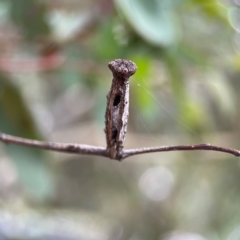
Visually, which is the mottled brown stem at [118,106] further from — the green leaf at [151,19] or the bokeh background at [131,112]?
the green leaf at [151,19]

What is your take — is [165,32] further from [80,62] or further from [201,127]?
[201,127]

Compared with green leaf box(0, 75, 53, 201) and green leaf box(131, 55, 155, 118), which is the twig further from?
green leaf box(0, 75, 53, 201)

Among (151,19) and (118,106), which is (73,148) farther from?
(151,19)

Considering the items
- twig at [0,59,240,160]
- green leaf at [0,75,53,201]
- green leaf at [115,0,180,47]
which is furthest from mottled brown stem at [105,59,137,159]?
green leaf at [0,75,53,201]

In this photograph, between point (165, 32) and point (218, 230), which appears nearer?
point (165, 32)

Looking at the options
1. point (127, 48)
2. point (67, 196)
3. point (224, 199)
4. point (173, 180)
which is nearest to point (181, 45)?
point (127, 48)

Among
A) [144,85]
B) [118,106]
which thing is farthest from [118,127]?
[144,85]

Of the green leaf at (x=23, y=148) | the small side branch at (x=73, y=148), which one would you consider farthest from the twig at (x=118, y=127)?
the green leaf at (x=23, y=148)
